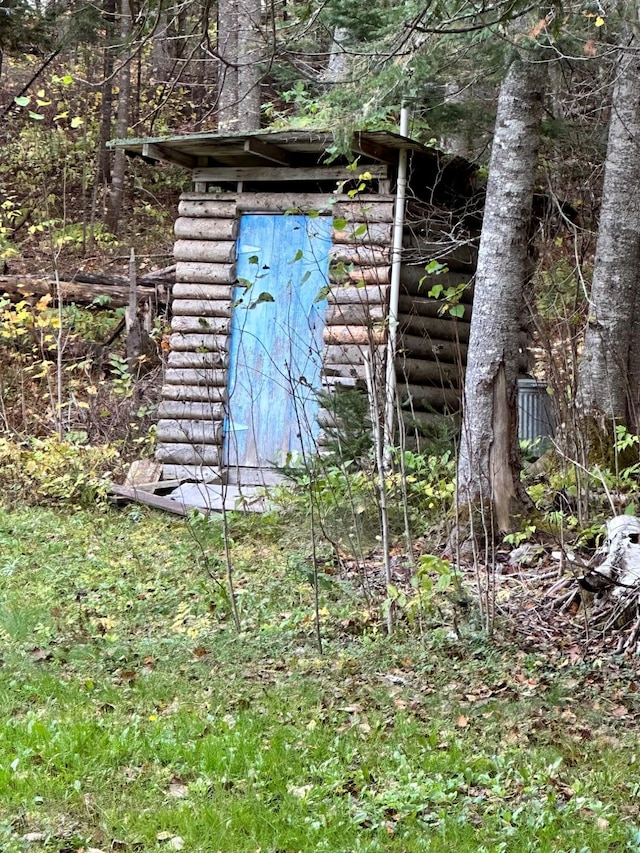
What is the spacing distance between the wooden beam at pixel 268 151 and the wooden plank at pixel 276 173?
13 centimetres

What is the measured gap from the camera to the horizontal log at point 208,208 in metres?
11.6

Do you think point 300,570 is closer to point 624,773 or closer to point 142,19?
point 624,773

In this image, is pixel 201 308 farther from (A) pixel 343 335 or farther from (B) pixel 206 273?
(A) pixel 343 335

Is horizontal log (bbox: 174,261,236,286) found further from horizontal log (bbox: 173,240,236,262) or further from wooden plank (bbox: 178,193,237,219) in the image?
wooden plank (bbox: 178,193,237,219)

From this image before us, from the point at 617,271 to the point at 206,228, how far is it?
16.3 ft

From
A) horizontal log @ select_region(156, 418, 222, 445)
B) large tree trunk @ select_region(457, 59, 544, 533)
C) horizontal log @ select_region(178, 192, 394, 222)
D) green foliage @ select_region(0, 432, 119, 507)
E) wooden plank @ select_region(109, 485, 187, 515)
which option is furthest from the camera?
horizontal log @ select_region(156, 418, 222, 445)

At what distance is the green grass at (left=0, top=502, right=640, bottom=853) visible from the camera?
12.7ft

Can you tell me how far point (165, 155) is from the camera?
11398 millimetres

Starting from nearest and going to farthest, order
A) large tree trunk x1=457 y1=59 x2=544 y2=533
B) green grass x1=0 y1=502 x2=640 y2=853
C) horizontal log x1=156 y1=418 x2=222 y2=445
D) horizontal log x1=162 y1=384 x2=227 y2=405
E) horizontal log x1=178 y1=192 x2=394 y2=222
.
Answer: green grass x1=0 y1=502 x2=640 y2=853
large tree trunk x1=457 y1=59 x2=544 y2=533
horizontal log x1=178 y1=192 x2=394 y2=222
horizontal log x1=156 y1=418 x2=222 y2=445
horizontal log x1=162 y1=384 x2=227 y2=405

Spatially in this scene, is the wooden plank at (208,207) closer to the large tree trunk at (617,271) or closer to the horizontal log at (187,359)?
the horizontal log at (187,359)

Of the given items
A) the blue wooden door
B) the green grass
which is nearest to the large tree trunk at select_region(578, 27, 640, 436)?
the green grass

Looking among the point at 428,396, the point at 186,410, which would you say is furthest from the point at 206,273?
the point at 428,396

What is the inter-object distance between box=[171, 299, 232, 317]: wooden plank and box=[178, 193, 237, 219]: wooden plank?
40.1 inches

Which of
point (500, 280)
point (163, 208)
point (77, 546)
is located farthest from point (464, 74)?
point (163, 208)
